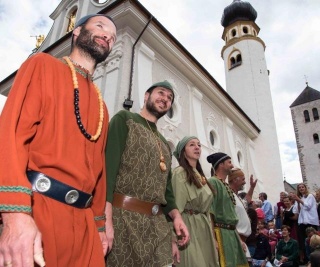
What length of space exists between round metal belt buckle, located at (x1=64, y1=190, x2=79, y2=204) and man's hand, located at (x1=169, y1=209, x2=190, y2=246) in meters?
1.26

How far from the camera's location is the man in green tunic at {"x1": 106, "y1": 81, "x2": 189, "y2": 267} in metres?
1.98

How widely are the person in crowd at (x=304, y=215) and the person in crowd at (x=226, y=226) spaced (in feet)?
12.1

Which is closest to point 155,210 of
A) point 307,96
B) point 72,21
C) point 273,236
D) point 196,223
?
point 196,223

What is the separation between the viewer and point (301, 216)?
6.61 meters

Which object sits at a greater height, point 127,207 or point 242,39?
point 242,39

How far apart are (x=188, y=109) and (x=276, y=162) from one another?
30.9 feet

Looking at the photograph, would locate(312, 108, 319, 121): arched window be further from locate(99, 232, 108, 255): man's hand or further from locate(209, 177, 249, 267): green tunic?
locate(99, 232, 108, 255): man's hand

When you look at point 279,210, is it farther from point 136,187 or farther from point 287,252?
point 136,187

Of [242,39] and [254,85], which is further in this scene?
[242,39]

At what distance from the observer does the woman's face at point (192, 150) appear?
3346mm

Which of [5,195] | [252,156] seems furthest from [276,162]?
[5,195]

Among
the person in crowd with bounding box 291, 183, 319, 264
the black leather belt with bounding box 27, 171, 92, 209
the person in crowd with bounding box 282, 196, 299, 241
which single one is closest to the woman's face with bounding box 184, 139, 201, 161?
the black leather belt with bounding box 27, 171, 92, 209

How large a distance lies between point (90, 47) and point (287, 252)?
638 centimetres

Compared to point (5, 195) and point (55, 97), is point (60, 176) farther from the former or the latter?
point (55, 97)
